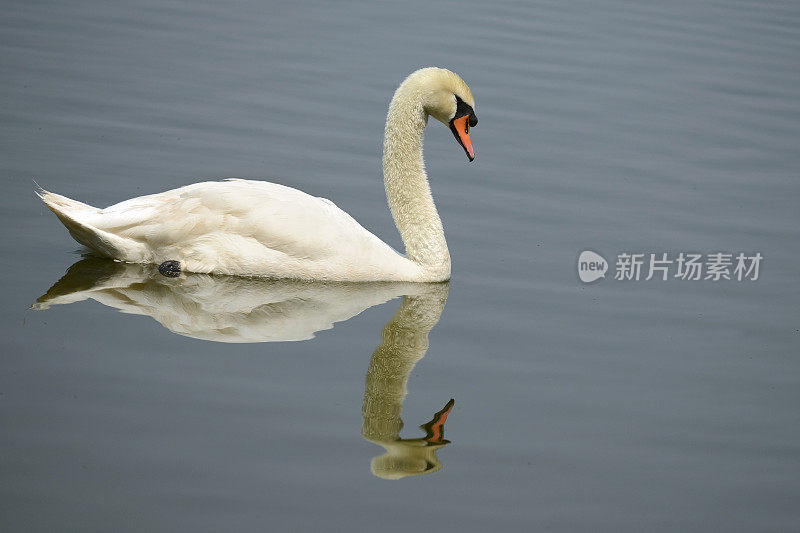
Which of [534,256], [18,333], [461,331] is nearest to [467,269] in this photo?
[534,256]

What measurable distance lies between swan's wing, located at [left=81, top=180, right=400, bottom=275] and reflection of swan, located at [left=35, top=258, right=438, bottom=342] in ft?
0.55

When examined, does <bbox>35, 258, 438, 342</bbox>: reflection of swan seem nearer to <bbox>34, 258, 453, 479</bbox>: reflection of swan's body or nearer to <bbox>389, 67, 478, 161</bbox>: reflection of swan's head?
<bbox>34, 258, 453, 479</bbox>: reflection of swan's body

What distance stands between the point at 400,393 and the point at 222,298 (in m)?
1.66

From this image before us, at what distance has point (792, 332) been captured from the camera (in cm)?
805

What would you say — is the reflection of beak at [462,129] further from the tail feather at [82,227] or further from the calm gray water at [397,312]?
the tail feather at [82,227]

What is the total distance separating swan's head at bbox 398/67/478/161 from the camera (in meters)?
8.71

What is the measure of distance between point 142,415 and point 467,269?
3420 mm

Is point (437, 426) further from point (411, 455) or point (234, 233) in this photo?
point (234, 233)

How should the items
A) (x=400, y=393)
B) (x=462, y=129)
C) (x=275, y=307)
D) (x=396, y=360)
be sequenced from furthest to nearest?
(x=462, y=129), (x=275, y=307), (x=396, y=360), (x=400, y=393)

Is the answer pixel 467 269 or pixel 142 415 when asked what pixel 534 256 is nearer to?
pixel 467 269

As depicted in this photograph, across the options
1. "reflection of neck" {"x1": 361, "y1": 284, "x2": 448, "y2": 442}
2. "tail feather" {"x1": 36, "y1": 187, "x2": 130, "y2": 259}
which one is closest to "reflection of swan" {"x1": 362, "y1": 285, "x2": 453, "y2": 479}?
"reflection of neck" {"x1": 361, "y1": 284, "x2": 448, "y2": 442}

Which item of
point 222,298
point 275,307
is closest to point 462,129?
point 275,307

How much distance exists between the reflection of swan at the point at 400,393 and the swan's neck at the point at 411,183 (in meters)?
0.38

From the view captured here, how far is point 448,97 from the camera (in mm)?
8719
